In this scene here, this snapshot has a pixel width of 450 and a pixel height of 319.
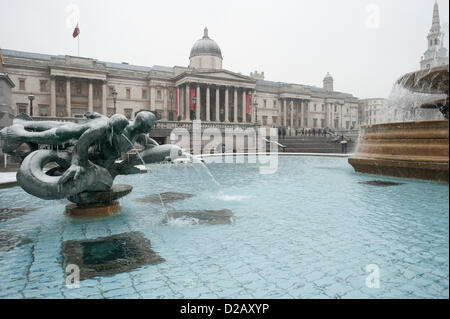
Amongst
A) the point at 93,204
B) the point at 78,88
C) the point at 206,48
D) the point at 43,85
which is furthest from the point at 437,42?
the point at 206,48

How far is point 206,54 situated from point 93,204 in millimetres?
59307

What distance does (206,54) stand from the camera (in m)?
61.2

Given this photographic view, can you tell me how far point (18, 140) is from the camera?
566cm

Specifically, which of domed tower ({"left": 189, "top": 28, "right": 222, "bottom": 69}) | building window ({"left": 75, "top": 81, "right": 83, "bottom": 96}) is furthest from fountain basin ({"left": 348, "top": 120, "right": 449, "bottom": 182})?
domed tower ({"left": 189, "top": 28, "right": 222, "bottom": 69})

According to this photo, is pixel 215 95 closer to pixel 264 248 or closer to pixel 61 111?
pixel 61 111

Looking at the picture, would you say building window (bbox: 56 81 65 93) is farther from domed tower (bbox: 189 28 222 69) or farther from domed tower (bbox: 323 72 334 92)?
domed tower (bbox: 323 72 334 92)

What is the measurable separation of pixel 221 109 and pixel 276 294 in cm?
5694

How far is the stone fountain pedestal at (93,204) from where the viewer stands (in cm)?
599

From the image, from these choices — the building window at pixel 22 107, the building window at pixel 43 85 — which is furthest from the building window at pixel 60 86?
the building window at pixel 22 107

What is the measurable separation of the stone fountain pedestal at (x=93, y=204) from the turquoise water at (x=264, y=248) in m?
0.22

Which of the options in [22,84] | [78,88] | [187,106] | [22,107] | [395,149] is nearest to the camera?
[395,149]

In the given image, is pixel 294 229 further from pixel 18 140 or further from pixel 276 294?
pixel 18 140
